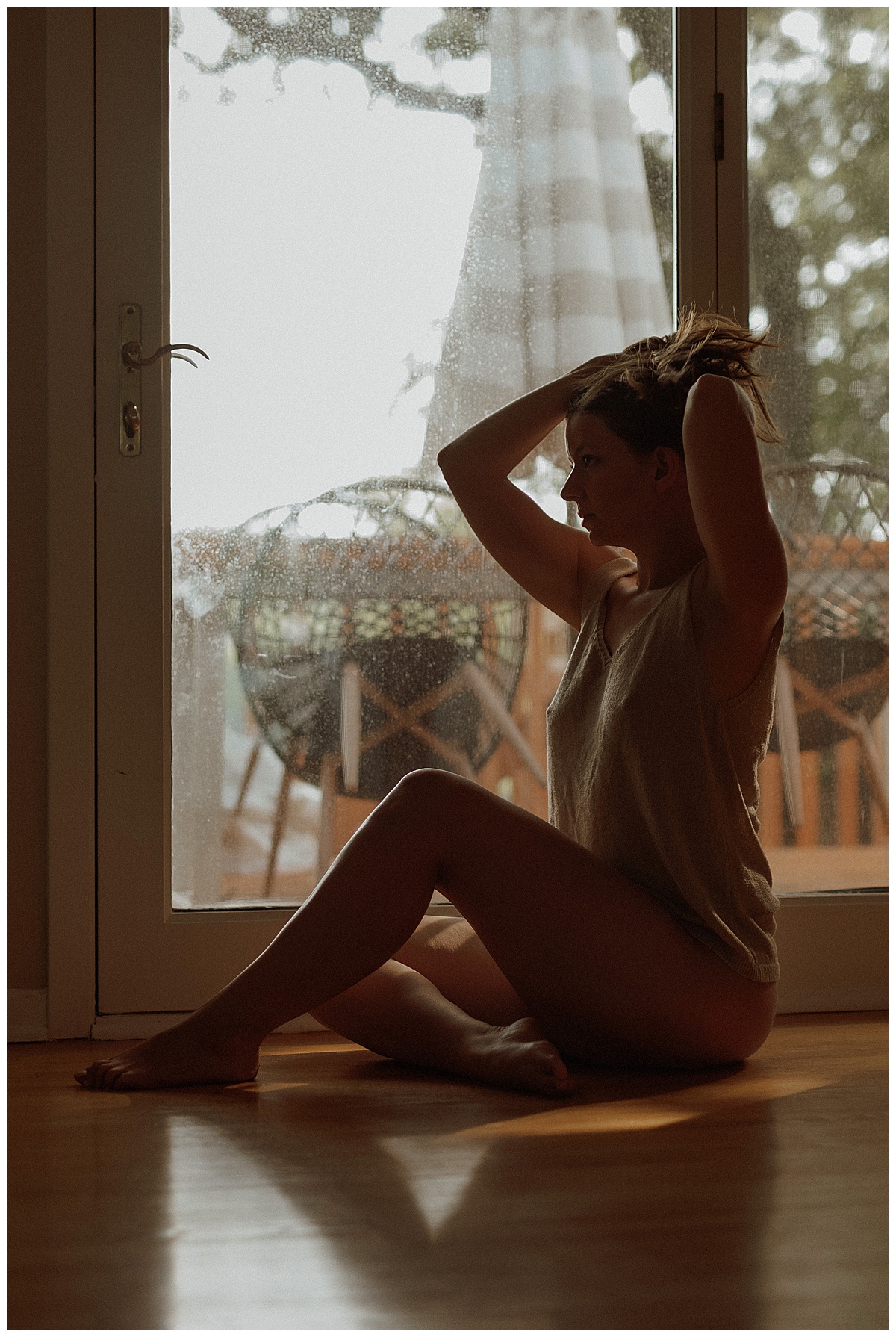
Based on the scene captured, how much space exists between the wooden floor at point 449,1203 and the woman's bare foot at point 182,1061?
23 millimetres

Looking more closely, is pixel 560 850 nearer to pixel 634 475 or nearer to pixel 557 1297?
pixel 634 475

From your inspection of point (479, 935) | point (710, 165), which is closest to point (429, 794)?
point (479, 935)

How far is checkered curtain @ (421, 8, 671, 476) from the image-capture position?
82.4 inches

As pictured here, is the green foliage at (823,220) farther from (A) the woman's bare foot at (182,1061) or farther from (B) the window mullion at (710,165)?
(A) the woman's bare foot at (182,1061)

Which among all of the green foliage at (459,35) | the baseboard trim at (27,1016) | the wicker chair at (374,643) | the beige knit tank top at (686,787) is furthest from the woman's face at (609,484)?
the baseboard trim at (27,1016)

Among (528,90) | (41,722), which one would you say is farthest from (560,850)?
(528,90)

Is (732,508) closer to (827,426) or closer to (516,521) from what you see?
(516,521)

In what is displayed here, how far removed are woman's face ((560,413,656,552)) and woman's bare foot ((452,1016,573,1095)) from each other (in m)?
0.70

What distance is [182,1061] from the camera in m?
1.50

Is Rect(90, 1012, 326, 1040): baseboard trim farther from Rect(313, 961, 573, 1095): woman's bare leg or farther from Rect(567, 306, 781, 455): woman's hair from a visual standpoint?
Rect(567, 306, 781, 455): woman's hair

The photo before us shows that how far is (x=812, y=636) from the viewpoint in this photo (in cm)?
219

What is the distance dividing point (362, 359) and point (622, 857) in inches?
40.1

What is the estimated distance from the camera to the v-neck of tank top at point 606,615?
1.62 metres

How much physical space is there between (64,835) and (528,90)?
1.54 m
